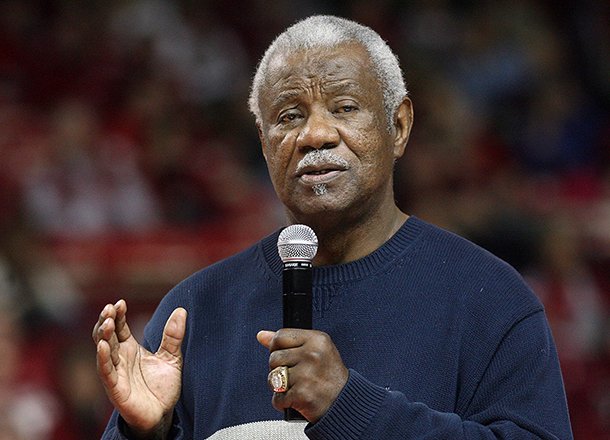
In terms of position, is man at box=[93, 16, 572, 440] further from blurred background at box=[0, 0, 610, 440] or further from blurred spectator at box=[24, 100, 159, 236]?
blurred spectator at box=[24, 100, 159, 236]

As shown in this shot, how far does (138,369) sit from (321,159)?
0.46 metres

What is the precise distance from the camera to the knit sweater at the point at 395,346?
186cm

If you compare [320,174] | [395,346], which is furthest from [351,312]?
[320,174]

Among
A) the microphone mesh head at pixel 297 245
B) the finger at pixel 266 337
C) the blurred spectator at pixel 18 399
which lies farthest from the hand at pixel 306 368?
the blurred spectator at pixel 18 399

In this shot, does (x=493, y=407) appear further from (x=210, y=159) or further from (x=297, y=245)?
(x=210, y=159)

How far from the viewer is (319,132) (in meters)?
2.08

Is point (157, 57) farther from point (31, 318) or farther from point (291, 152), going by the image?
point (291, 152)

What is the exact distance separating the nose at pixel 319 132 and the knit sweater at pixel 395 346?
0.22m

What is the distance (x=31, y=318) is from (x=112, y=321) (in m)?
2.86

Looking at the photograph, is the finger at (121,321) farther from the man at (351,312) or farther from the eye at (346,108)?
the eye at (346,108)

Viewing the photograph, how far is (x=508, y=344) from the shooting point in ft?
6.48

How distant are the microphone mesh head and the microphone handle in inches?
1.1

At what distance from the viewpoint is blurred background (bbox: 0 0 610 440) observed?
15.6 feet

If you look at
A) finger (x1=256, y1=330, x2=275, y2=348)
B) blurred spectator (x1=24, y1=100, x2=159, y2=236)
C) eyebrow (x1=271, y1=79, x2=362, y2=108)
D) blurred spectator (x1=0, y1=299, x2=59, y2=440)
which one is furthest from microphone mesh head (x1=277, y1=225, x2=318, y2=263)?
blurred spectator (x1=24, y1=100, x2=159, y2=236)
